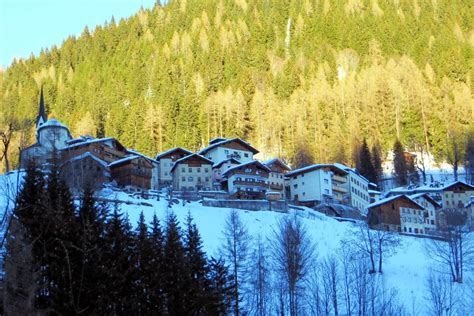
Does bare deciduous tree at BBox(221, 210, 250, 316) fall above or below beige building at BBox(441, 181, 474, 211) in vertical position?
below

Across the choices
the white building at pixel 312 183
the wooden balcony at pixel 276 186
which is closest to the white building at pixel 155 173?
the wooden balcony at pixel 276 186

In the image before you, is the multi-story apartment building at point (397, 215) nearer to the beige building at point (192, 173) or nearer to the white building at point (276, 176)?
the white building at point (276, 176)

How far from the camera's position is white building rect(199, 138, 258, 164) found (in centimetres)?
8919

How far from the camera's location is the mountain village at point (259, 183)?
7088cm

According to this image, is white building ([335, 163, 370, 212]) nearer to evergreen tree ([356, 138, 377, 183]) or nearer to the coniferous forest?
evergreen tree ([356, 138, 377, 183])

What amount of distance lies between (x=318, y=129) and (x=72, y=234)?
92.3 m

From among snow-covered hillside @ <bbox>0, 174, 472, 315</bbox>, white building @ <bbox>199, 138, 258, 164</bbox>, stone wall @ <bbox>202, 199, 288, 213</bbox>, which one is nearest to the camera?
snow-covered hillside @ <bbox>0, 174, 472, 315</bbox>

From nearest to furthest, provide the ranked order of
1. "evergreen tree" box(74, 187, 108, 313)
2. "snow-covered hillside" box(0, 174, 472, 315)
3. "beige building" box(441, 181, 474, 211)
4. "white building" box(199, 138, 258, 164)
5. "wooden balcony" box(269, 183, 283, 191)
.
A: "evergreen tree" box(74, 187, 108, 313) → "snow-covered hillside" box(0, 174, 472, 315) → "wooden balcony" box(269, 183, 283, 191) → "beige building" box(441, 181, 474, 211) → "white building" box(199, 138, 258, 164)

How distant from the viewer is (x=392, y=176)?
100 meters

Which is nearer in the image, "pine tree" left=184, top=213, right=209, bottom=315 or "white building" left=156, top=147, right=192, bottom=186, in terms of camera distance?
"pine tree" left=184, top=213, right=209, bottom=315

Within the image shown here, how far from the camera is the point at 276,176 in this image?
273 feet

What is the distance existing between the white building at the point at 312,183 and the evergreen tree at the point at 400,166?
19988 millimetres

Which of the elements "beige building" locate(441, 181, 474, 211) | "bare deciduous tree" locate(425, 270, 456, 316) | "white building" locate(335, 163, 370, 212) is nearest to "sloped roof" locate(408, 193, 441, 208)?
"beige building" locate(441, 181, 474, 211)

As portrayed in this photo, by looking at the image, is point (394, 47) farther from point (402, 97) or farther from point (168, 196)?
point (168, 196)
